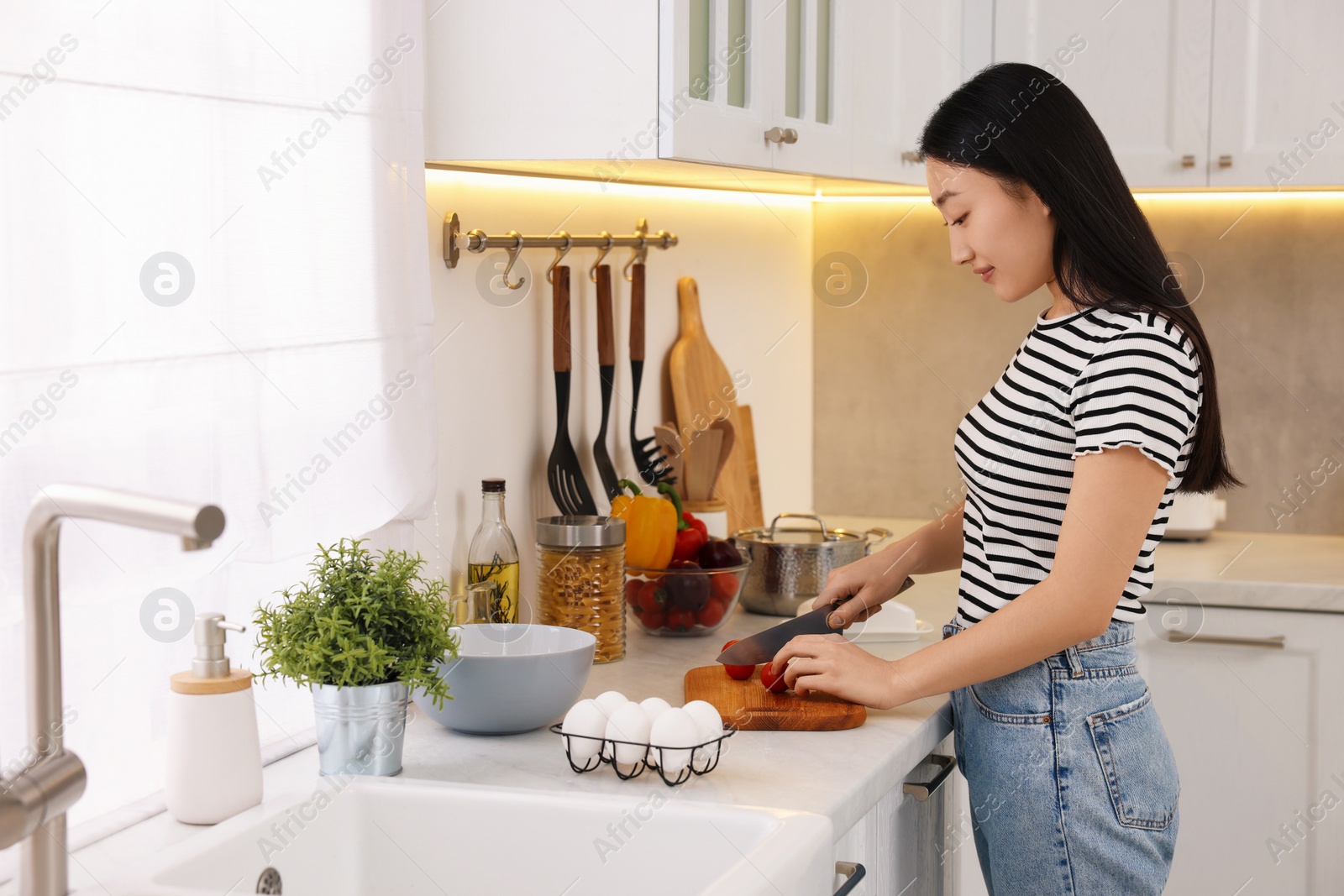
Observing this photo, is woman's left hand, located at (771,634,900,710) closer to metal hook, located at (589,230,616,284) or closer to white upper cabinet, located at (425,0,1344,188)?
white upper cabinet, located at (425,0,1344,188)

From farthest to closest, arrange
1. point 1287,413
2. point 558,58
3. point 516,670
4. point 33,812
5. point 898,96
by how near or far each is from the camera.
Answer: point 1287,413
point 898,96
point 558,58
point 516,670
point 33,812

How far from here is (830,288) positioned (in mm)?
3041

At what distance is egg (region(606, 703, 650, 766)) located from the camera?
125 cm

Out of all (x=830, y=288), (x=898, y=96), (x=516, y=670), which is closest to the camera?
(x=516, y=670)

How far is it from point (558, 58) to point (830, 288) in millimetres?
1596

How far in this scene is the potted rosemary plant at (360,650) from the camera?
120 cm

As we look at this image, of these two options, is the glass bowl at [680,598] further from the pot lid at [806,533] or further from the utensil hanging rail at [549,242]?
the utensil hanging rail at [549,242]

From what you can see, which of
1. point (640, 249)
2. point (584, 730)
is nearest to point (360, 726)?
point (584, 730)

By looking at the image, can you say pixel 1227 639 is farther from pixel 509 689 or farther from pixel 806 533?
pixel 509 689

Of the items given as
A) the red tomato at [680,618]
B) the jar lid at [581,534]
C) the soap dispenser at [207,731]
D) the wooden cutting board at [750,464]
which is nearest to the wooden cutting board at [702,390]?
the wooden cutting board at [750,464]

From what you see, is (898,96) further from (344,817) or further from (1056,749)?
(344,817)

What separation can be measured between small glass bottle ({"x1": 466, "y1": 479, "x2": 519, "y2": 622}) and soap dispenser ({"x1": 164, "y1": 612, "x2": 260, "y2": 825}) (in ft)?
1.77

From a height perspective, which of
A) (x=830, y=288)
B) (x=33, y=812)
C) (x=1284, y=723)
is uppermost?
(x=830, y=288)

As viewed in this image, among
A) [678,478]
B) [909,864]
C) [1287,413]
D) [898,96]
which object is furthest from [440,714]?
[1287,413]
